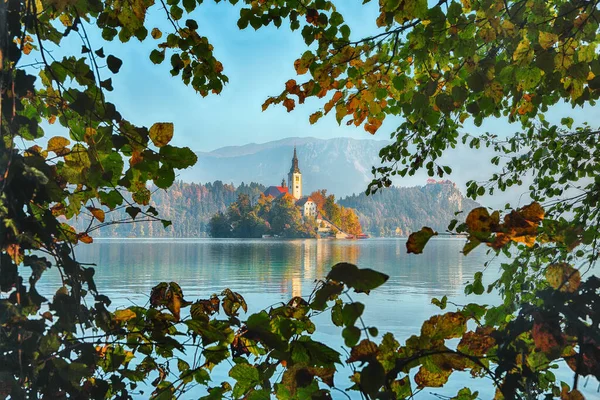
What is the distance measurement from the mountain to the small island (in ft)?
58.2

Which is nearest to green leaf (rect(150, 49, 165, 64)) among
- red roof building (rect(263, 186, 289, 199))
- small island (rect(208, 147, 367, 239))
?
small island (rect(208, 147, 367, 239))

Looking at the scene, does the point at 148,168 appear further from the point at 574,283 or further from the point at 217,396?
the point at 574,283

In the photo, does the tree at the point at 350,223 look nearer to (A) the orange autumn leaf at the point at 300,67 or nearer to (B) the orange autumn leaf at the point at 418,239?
(A) the orange autumn leaf at the point at 300,67

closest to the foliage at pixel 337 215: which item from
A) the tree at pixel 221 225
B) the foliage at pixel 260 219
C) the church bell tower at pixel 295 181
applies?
the foliage at pixel 260 219

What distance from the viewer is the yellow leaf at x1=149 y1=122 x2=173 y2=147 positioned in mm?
1233


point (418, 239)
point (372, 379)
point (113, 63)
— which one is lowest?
point (372, 379)

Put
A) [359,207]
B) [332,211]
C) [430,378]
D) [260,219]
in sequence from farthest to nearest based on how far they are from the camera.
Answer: [359,207] < [332,211] < [260,219] < [430,378]

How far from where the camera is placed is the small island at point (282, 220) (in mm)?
85188

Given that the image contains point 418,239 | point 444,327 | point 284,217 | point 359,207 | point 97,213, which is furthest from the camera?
point 359,207

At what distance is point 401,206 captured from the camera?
11838 centimetres

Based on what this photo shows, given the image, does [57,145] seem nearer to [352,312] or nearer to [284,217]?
[352,312]

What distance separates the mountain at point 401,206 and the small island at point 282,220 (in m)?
17.7

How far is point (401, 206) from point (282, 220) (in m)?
42.3

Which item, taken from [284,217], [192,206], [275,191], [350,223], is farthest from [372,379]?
[192,206]
